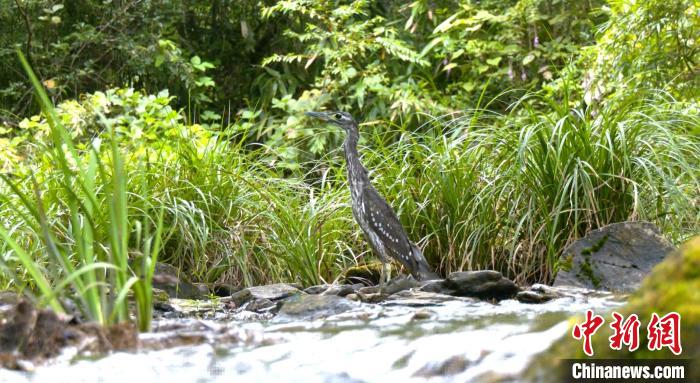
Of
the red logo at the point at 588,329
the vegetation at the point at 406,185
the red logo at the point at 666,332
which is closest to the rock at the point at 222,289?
the vegetation at the point at 406,185

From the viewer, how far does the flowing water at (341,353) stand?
3014 mm

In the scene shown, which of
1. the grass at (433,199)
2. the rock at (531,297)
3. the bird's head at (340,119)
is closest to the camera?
the rock at (531,297)

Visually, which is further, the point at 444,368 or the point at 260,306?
the point at 260,306

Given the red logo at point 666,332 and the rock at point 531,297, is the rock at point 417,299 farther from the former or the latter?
the red logo at point 666,332

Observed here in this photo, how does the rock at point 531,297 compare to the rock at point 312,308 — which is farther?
the rock at point 531,297

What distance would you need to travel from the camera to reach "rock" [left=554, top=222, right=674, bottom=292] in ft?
17.5

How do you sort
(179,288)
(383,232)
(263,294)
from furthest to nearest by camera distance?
(383,232) < (179,288) < (263,294)

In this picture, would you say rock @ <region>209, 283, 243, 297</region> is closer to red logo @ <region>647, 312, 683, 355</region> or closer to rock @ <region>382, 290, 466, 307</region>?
rock @ <region>382, 290, 466, 307</region>

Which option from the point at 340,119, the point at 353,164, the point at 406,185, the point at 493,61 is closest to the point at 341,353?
the point at 353,164

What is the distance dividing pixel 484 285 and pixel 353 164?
1.58 m

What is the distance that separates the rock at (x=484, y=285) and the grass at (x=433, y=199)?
0.62 m

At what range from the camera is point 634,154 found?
5.96m

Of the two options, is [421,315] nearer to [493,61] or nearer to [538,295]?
[538,295]

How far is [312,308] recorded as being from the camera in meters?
4.66
